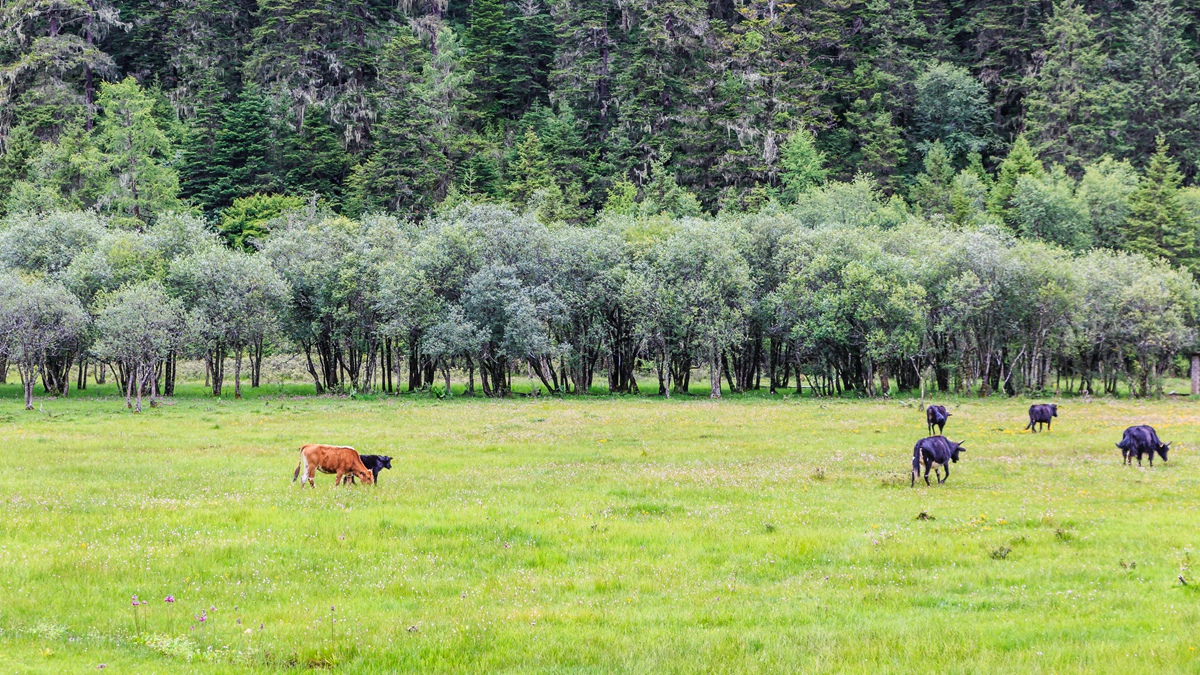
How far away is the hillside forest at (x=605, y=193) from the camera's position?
68312 millimetres

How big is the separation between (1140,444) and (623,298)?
46011 millimetres

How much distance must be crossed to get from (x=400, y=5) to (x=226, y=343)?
102 meters

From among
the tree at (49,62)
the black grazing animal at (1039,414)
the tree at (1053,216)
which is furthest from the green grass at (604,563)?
the tree at (49,62)

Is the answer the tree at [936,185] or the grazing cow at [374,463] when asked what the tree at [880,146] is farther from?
the grazing cow at [374,463]

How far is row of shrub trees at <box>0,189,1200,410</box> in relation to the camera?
66.9m

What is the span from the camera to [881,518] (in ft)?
62.3

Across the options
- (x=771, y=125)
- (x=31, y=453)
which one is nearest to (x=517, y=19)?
(x=771, y=125)

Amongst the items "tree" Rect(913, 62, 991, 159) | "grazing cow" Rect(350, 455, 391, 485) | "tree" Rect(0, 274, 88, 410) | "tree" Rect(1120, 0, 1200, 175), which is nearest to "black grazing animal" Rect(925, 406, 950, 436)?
"grazing cow" Rect(350, 455, 391, 485)

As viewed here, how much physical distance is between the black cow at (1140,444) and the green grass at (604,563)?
2.22 ft

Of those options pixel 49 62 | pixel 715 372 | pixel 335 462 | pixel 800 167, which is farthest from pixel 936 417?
pixel 49 62

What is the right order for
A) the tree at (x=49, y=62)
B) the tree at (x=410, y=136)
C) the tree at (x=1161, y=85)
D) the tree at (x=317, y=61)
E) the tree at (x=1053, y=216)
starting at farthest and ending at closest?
the tree at (x=317, y=61) < the tree at (x=49, y=62) < the tree at (x=1161, y=85) < the tree at (x=410, y=136) < the tree at (x=1053, y=216)

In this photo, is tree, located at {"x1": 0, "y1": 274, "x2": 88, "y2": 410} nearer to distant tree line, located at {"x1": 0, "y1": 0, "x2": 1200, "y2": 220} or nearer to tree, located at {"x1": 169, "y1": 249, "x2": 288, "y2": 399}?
tree, located at {"x1": 169, "y1": 249, "x2": 288, "y2": 399}

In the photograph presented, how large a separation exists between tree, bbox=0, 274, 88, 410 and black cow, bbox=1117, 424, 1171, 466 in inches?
2453

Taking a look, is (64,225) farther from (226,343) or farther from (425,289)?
(425,289)
